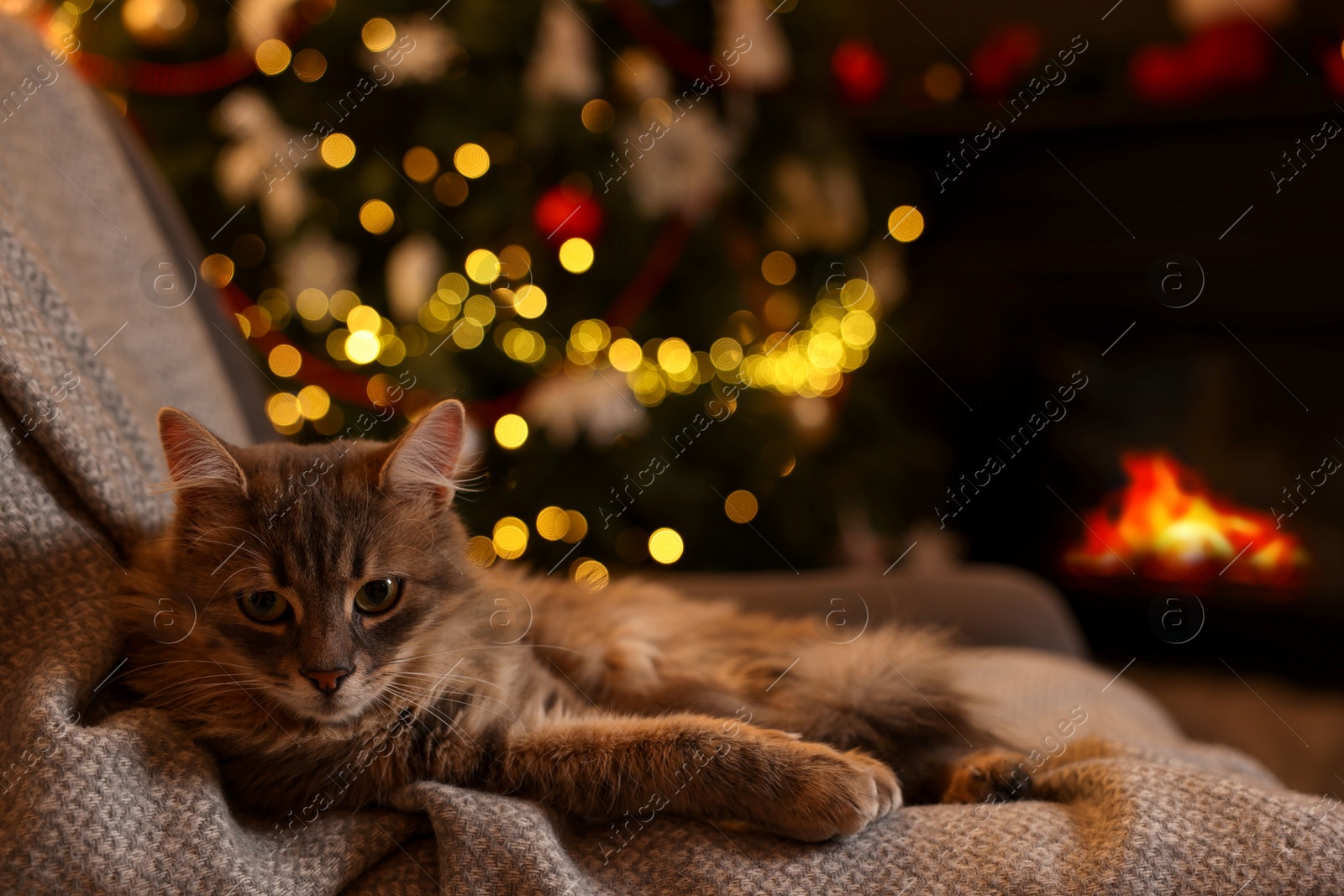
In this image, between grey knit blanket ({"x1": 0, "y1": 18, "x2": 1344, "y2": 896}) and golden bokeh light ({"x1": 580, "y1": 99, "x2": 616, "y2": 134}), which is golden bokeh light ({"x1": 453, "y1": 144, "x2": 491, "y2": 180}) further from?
grey knit blanket ({"x1": 0, "y1": 18, "x2": 1344, "y2": 896})

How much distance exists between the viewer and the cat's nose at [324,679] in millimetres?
911

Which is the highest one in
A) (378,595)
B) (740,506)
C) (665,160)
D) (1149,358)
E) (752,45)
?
(752,45)

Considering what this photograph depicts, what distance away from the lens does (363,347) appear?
259 cm

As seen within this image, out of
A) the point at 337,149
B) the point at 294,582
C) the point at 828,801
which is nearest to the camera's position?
the point at 828,801

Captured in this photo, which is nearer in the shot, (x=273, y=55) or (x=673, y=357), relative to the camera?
(x=273, y=55)

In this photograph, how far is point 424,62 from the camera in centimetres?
246

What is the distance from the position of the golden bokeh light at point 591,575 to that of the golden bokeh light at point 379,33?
1491 millimetres

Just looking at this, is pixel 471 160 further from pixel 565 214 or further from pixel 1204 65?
pixel 1204 65

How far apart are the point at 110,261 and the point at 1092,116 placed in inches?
121

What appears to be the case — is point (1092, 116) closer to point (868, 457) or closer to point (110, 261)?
point (868, 457)

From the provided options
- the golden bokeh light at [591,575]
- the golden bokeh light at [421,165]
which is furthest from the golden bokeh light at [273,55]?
the golden bokeh light at [591,575]

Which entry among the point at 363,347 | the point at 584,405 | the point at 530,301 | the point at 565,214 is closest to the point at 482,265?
the point at 530,301

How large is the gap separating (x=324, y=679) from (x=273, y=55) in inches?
88.5

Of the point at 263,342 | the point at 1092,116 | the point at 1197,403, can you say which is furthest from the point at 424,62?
the point at 1197,403
